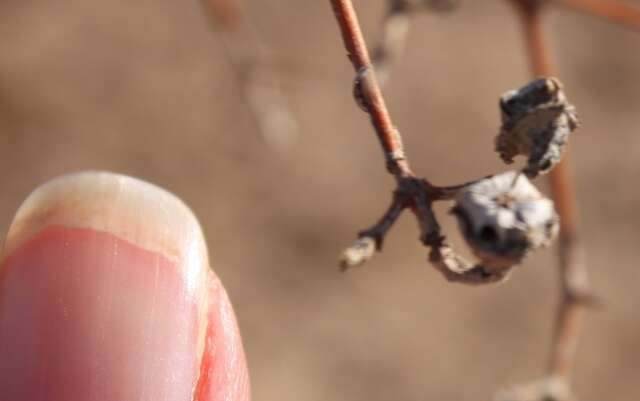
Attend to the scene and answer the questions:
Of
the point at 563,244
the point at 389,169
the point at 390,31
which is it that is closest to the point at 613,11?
the point at 563,244

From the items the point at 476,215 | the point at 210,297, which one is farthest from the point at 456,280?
the point at 210,297

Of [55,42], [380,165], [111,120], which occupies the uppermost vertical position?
[55,42]

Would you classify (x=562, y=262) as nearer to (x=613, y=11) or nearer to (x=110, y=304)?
(x=613, y=11)

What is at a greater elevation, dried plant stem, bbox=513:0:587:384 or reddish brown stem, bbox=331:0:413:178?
reddish brown stem, bbox=331:0:413:178

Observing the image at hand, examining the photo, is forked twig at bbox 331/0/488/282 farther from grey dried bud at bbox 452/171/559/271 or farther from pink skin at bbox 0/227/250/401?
pink skin at bbox 0/227/250/401

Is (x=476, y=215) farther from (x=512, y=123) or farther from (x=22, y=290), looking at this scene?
(x=22, y=290)

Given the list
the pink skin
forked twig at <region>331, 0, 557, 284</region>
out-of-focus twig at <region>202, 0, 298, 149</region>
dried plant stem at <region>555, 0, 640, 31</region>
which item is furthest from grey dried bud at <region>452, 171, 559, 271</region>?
out-of-focus twig at <region>202, 0, 298, 149</region>
